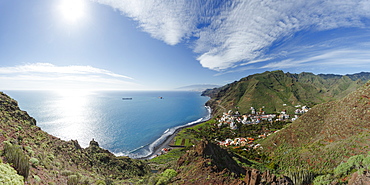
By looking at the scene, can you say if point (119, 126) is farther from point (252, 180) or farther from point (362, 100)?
point (362, 100)

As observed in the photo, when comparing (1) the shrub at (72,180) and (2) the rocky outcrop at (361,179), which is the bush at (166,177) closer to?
(1) the shrub at (72,180)

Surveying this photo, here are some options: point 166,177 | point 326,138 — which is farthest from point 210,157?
point 326,138

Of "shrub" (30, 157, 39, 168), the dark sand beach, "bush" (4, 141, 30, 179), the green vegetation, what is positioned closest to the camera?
"bush" (4, 141, 30, 179)

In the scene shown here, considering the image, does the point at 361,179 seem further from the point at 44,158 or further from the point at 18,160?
the point at 44,158

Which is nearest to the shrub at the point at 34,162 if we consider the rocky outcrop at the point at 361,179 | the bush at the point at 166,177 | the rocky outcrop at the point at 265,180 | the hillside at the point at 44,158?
the hillside at the point at 44,158

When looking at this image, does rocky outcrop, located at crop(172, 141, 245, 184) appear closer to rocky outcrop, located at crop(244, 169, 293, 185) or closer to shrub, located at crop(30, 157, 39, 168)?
rocky outcrop, located at crop(244, 169, 293, 185)

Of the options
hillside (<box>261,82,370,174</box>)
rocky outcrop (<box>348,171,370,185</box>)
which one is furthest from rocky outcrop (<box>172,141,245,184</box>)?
hillside (<box>261,82,370,174</box>)
